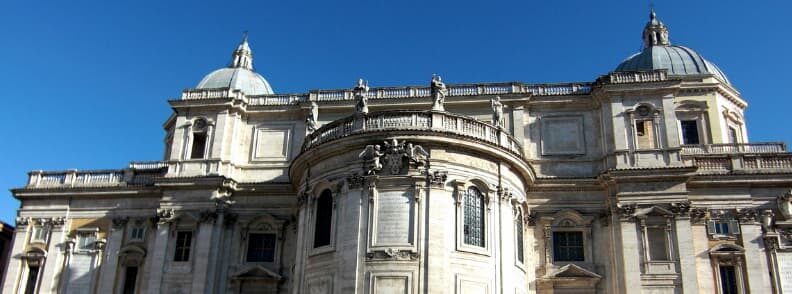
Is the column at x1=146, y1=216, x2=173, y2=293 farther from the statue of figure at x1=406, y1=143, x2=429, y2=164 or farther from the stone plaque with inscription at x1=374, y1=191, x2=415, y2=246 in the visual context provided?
the statue of figure at x1=406, y1=143, x2=429, y2=164

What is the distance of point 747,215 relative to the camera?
28.7 meters

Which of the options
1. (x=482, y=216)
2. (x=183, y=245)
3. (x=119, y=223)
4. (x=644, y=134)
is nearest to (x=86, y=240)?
(x=119, y=223)

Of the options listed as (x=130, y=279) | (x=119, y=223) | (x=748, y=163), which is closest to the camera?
(x=748, y=163)

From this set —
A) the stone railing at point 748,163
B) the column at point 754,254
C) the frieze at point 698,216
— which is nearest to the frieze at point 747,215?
the column at point 754,254

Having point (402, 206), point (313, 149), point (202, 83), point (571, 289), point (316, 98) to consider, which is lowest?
point (571, 289)

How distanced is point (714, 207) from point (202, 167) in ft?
73.9

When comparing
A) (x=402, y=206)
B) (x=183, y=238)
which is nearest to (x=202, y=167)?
(x=183, y=238)

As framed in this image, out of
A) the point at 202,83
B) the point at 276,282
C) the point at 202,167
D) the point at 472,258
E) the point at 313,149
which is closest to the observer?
the point at 472,258

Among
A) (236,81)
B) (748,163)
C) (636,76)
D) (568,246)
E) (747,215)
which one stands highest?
(236,81)

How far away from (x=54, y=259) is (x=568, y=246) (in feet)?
79.0

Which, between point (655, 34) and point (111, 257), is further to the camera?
point (655, 34)

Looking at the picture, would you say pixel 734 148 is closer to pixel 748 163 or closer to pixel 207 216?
pixel 748 163

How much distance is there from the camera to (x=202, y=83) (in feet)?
127

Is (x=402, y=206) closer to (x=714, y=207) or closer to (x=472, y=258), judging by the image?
(x=472, y=258)
